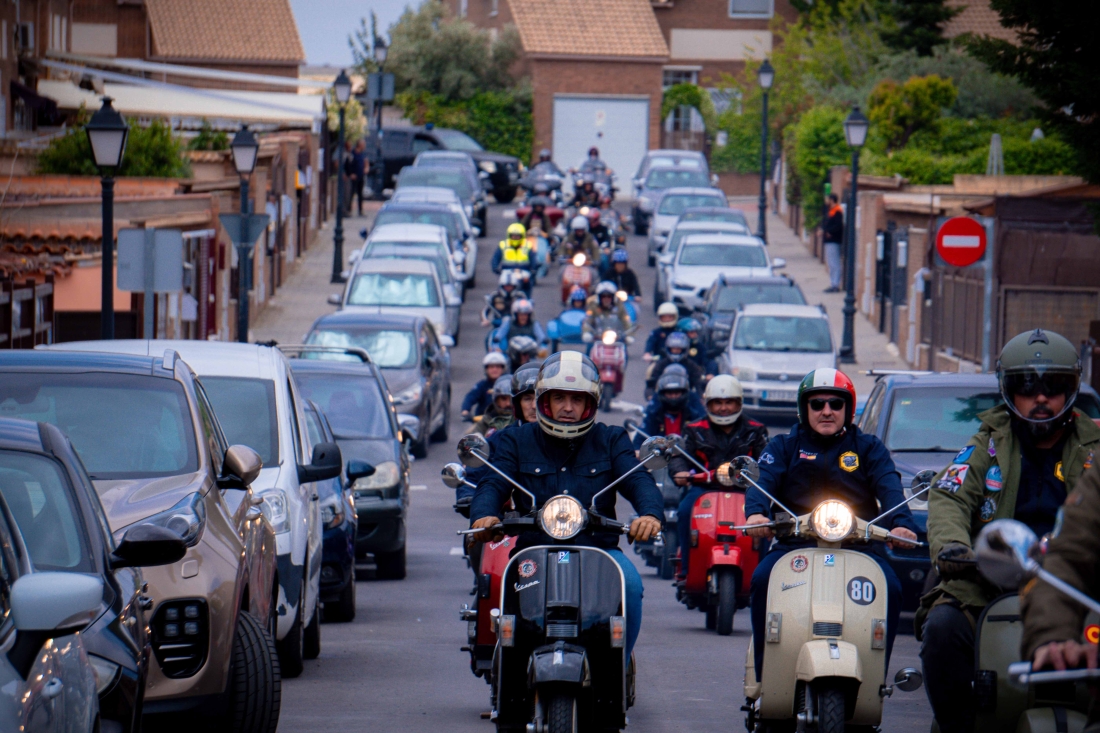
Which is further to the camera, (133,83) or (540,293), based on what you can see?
(133,83)

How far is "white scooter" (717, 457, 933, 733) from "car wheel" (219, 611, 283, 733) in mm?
1961

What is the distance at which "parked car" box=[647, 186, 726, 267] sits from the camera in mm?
42500

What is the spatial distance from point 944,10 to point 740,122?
13.3m

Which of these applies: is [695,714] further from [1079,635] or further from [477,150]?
[477,150]

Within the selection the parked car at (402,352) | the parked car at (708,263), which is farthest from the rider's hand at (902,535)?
the parked car at (708,263)

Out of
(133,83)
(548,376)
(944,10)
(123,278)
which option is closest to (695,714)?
(548,376)

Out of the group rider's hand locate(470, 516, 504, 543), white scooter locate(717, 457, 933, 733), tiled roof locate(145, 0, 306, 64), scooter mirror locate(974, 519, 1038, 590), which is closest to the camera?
scooter mirror locate(974, 519, 1038, 590)

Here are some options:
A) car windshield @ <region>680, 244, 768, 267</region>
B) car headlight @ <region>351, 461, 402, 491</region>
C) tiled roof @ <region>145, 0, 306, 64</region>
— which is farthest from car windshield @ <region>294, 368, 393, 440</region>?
tiled roof @ <region>145, 0, 306, 64</region>

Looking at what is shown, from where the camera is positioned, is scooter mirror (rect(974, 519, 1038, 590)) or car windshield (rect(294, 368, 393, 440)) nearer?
scooter mirror (rect(974, 519, 1038, 590))

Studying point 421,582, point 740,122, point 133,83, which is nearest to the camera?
point 421,582

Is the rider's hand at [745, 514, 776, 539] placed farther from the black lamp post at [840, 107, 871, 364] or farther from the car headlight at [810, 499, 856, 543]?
the black lamp post at [840, 107, 871, 364]

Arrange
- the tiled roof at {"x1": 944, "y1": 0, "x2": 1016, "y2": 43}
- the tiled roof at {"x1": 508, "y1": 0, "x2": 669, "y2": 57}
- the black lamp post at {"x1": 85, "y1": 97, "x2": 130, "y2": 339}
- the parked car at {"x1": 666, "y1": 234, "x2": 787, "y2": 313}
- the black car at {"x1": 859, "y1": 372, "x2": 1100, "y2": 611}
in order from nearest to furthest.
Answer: the black car at {"x1": 859, "y1": 372, "x2": 1100, "y2": 611} < the black lamp post at {"x1": 85, "y1": 97, "x2": 130, "y2": 339} < the parked car at {"x1": 666, "y1": 234, "x2": 787, "y2": 313} < the tiled roof at {"x1": 944, "y1": 0, "x2": 1016, "y2": 43} < the tiled roof at {"x1": 508, "y1": 0, "x2": 669, "y2": 57}

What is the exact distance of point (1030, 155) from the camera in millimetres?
35344

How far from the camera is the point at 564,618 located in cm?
723
